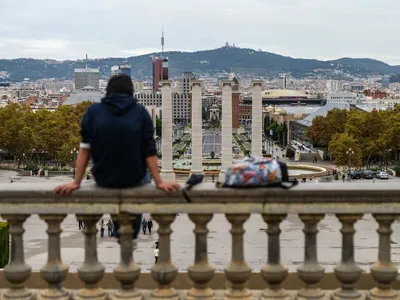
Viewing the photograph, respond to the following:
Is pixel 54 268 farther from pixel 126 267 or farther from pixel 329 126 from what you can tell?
pixel 329 126

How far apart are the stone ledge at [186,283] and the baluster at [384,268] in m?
0.26

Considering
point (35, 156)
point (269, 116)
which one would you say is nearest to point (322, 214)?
point (35, 156)

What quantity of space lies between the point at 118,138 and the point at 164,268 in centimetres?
117

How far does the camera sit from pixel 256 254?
22641mm

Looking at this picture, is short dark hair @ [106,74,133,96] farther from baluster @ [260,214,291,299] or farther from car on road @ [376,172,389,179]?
car on road @ [376,172,389,179]

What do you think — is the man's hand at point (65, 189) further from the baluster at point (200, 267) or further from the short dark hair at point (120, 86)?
the baluster at point (200, 267)

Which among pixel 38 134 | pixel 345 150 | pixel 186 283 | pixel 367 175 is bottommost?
pixel 367 175

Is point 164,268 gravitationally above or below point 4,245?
above

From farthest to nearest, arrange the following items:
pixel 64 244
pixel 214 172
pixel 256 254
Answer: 1. pixel 214 172
2. pixel 64 244
3. pixel 256 254

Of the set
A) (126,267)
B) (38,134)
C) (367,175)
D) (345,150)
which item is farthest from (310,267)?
(38,134)

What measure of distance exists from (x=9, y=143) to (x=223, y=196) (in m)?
62.3

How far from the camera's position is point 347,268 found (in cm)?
552

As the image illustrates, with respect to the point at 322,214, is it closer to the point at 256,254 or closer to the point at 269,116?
the point at 256,254

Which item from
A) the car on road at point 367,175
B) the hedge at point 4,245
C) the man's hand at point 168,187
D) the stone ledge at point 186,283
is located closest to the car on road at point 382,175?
the car on road at point 367,175
